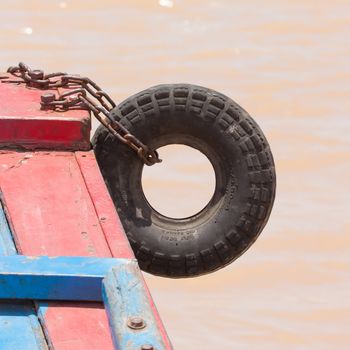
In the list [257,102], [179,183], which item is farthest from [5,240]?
[257,102]

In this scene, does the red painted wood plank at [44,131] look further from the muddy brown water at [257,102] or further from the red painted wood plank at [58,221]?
the muddy brown water at [257,102]

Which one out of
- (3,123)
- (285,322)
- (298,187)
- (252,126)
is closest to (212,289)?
(285,322)

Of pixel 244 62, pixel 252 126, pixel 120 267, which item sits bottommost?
pixel 244 62

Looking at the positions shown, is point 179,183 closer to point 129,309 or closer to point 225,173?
point 225,173

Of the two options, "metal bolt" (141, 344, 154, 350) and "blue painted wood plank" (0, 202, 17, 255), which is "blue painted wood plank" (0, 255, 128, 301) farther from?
"metal bolt" (141, 344, 154, 350)

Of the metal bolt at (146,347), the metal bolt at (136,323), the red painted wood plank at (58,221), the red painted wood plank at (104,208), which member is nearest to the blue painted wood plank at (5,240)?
the red painted wood plank at (58,221)

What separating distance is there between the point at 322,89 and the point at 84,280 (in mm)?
7843

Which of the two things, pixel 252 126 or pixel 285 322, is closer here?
pixel 252 126

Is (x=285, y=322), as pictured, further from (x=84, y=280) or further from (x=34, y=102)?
(x=84, y=280)

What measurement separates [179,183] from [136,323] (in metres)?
6.00

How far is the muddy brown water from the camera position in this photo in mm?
6965

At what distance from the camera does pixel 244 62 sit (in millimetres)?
11227

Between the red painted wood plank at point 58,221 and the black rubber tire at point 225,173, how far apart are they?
514mm

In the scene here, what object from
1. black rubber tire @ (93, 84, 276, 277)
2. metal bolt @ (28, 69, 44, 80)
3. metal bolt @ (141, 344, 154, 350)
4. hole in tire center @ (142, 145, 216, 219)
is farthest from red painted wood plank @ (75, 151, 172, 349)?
hole in tire center @ (142, 145, 216, 219)
